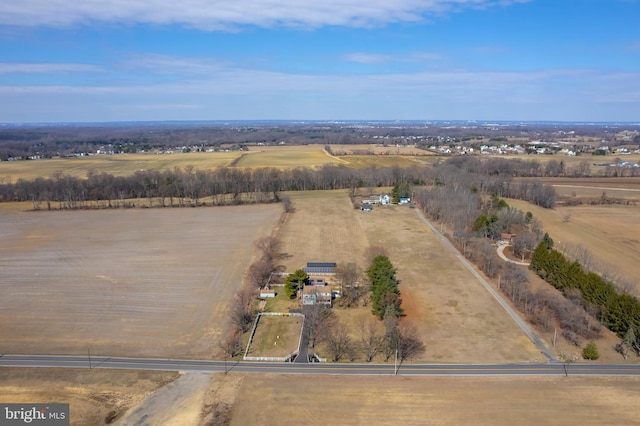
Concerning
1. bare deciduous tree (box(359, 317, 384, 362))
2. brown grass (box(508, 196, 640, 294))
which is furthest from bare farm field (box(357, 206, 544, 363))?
brown grass (box(508, 196, 640, 294))

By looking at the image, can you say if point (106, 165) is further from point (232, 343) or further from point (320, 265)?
point (232, 343)

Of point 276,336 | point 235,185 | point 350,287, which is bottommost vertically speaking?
point 276,336

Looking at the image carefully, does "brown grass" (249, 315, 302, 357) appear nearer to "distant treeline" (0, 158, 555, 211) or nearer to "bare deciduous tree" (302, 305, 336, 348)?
"bare deciduous tree" (302, 305, 336, 348)

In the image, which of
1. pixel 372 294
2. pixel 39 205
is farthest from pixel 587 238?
pixel 39 205

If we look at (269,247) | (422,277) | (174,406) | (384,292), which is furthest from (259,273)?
(174,406)

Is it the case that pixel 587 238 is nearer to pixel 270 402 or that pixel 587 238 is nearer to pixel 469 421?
pixel 469 421

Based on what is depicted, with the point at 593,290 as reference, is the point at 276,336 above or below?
below
